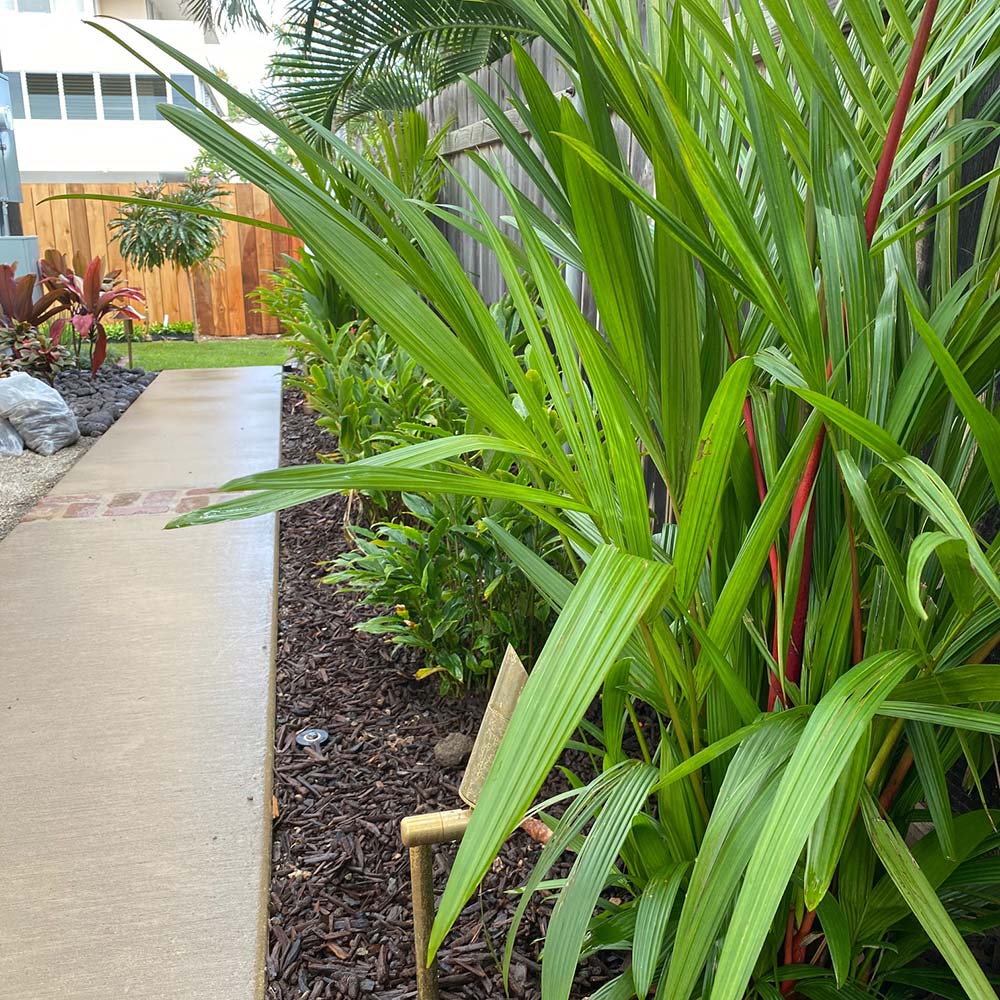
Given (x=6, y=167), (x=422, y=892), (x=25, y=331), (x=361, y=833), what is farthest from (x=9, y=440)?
(x=6, y=167)

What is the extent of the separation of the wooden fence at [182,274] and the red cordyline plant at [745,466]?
11.1m

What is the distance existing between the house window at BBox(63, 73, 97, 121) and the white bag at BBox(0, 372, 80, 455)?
18179 mm

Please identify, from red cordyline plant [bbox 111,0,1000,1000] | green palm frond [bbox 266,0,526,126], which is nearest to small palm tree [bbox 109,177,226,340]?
green palm frond [bbox 266,0,526,126]

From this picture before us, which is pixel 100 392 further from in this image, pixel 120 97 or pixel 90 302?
pixel 120 97

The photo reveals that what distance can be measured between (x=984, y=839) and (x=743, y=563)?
1.42ft

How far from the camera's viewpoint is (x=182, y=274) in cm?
1160

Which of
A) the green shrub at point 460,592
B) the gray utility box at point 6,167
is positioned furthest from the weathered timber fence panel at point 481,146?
the gray utility box at point 6,167

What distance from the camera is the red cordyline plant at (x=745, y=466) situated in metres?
0.64

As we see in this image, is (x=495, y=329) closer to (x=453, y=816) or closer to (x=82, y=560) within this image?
(x=453, y=816)

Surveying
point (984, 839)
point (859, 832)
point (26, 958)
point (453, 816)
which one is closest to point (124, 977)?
point (26, 958)

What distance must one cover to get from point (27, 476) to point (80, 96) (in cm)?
1924

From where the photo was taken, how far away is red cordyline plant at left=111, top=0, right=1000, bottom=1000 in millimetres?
643

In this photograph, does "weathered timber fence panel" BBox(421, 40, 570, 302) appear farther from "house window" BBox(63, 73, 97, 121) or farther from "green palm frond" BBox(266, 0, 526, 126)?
"house window" BBox(63, 73, 97, 121)

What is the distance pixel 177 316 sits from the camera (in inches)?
464
